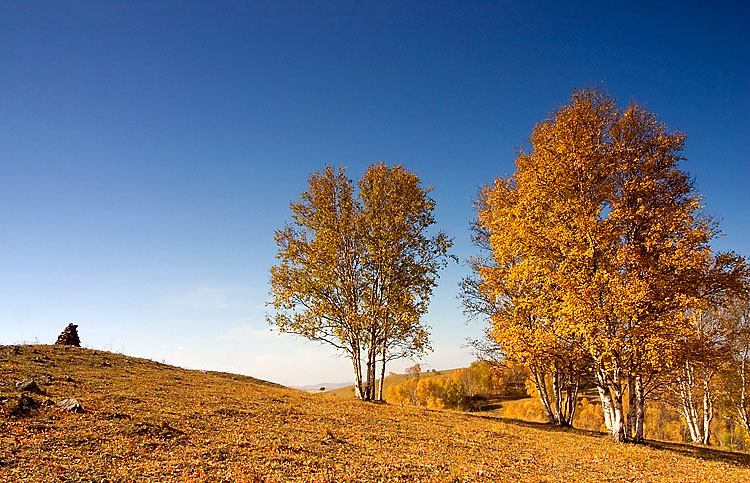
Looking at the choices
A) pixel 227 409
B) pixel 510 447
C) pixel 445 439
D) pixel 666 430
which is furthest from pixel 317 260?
pixel 666 430

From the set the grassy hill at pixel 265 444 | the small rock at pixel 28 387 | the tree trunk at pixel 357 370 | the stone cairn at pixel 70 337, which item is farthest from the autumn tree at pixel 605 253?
the stone cairn at pixel 70 337

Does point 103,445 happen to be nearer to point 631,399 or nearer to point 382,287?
point 382,287

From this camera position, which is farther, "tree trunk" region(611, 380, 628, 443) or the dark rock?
"tree trunk" region(611, 380, 628, 443)

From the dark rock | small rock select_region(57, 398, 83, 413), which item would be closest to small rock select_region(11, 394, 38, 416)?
the dark rock

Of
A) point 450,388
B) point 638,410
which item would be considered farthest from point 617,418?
point 450,388

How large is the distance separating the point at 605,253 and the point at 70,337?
39.0 metres

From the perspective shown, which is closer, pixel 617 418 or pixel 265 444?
pixel 265 444

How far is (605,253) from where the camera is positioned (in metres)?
18.7

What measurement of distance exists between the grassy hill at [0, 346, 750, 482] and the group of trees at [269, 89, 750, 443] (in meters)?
3.93

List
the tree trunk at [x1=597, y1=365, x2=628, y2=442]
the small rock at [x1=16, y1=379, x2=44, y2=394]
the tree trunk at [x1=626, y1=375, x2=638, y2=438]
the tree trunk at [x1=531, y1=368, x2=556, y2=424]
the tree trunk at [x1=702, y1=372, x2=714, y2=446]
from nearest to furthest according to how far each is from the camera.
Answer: the small rock at [x1=16, y1=379, x2=44, y2=394] < the tree trunk at [x1=597, y1=365, x2=628, y2=442] < the tree trunk at [x1=626, y1=375, x2=638, y2=438] < the tree trunk at [x1=531, y1=368, x2=556, y2=424] < the tree trunk at [x1=702, y1=372, x2=714, y2=446]

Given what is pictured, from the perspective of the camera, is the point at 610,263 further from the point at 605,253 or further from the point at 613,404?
the point at 613,404

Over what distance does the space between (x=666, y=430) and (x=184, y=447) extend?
87.7 m

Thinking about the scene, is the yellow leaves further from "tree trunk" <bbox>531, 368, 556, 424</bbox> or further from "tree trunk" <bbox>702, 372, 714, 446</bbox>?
"tree trunk" <bbox>702, 372, 714, 446</bbox>

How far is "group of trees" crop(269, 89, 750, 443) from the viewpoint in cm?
1708
